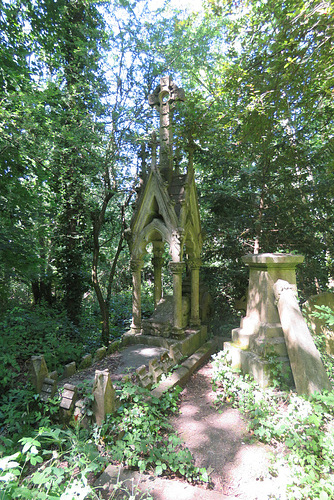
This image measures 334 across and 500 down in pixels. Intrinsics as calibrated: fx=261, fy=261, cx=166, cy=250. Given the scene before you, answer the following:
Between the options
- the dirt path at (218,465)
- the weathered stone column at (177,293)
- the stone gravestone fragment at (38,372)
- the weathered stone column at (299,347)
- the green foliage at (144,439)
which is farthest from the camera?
the weathered stone column at (177,293)

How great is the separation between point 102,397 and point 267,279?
270 cm

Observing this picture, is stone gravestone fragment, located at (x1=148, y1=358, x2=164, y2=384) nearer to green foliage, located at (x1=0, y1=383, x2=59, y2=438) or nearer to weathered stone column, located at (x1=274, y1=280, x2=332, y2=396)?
green foliage, located at (x1=0, y1=383, x2=59, y2=438)

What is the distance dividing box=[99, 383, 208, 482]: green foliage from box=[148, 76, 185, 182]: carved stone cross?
4.53 metres

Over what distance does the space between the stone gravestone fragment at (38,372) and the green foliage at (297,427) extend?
236 centimetres

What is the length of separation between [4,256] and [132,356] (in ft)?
9.66

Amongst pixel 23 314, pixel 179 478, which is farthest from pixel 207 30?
pixel 179 478

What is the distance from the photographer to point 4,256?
15.4 ft

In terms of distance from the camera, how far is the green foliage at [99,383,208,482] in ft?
7.79

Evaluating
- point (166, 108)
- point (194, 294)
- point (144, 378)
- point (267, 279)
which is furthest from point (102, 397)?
Answer: point (166, 108)

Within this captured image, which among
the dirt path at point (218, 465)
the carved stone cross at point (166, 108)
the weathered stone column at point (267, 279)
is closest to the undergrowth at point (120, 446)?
the dirt path at point (218, 465)

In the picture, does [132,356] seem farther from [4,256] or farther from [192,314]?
[4,256]

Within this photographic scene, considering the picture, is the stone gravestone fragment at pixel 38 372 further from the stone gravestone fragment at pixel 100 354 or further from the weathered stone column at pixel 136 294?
the weathered stone column at pixel 136 294

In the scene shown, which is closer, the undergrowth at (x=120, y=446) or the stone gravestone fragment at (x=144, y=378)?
the undergrowth at (x=120, y=446)

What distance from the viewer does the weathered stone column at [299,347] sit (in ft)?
9.71
